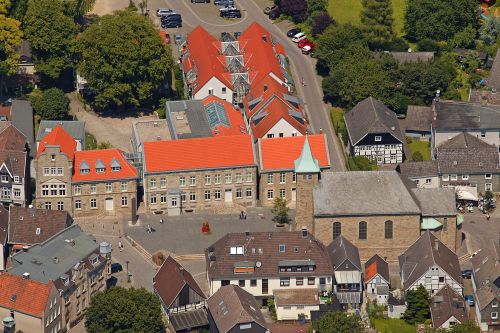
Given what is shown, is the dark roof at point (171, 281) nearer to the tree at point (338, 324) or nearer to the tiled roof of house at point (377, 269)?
the tree at point (338, 324)

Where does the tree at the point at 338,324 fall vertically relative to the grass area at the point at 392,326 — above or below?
above

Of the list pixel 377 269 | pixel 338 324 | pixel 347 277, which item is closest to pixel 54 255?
pixel 347 277

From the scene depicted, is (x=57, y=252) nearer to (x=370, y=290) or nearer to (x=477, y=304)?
(x=370, y=290)

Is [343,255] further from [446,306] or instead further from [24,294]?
[24,294]

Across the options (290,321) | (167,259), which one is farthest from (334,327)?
(167,259)

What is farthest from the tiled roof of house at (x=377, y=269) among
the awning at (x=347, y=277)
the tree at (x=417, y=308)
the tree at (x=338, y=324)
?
the tree at (x=338, y=324)

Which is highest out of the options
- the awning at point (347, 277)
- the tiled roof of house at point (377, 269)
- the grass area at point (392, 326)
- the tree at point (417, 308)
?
the awning at point (347, 277)

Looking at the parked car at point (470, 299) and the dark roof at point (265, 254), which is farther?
A: the parked car at point (470, 299)
